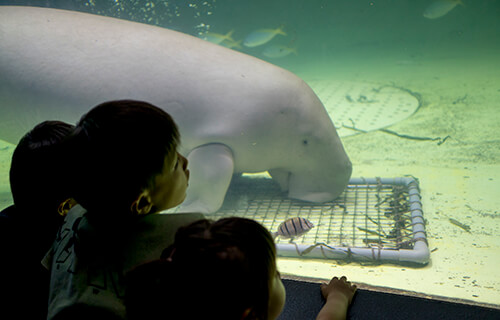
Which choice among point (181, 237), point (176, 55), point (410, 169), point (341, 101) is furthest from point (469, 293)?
point (341, 101)

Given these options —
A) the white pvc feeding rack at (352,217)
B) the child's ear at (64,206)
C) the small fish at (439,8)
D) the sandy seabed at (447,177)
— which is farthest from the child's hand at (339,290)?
the small fish at (439,8)

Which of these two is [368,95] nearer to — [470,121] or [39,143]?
[470,121]

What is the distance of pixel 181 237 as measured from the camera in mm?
809

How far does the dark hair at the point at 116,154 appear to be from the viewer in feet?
3.36

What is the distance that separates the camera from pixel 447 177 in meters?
3.60

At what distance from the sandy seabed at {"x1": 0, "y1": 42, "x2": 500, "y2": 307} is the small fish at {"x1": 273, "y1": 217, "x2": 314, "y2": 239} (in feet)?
0.69

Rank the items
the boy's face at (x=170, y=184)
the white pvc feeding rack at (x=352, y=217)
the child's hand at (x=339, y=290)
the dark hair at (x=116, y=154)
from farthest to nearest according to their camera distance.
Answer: the white pvc feeding rack at (x=352, y=217) → the child's hand at (x=339, y=290) → the boy's face at (x=170, y=184) → the dark hair at (x=116, y=154)

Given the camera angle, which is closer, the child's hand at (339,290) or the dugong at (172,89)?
the child's hand at (339,290)

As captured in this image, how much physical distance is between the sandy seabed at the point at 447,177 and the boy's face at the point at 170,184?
1.12m

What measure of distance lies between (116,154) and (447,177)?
3.41 m

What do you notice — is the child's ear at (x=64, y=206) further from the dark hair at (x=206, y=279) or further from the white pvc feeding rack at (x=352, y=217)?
the white pvc feeding rack at (x=352, y=217)

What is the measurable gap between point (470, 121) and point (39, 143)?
5.55 metres

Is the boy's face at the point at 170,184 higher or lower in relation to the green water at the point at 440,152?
higher

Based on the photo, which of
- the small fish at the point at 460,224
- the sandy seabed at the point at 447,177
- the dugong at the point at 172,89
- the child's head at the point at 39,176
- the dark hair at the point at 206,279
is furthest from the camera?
the dugong at the point at 172,89
